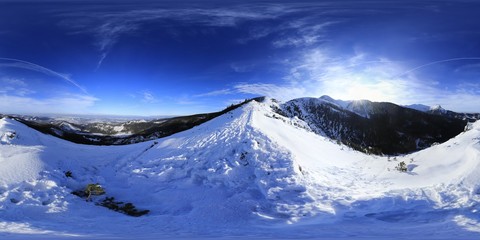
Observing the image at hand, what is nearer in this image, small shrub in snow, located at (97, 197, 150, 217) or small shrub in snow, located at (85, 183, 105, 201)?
small shrub in snow, located at (97, 197, 150, 217)

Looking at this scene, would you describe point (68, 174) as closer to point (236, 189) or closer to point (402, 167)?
point (236, 189)

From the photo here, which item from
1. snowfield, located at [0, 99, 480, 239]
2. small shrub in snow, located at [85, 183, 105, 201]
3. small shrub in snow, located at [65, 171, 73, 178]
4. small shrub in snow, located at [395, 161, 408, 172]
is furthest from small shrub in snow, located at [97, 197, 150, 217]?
small shrub in snow, located at [395, 161, 408, 172]

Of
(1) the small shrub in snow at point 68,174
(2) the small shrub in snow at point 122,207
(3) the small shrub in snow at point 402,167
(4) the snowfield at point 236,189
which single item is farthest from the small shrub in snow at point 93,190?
(3) the small shrub in snow at point 402,167

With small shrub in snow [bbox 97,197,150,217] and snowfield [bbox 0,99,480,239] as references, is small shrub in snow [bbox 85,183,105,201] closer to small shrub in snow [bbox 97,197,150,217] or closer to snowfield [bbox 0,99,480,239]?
snowfield [bbox 0,99,480,239]

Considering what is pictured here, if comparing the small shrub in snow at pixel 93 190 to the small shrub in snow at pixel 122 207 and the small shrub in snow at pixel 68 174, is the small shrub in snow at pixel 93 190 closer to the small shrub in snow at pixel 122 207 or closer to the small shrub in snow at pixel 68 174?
the small shrub in snow at pixel 122 207

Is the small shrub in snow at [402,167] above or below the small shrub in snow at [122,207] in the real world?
above

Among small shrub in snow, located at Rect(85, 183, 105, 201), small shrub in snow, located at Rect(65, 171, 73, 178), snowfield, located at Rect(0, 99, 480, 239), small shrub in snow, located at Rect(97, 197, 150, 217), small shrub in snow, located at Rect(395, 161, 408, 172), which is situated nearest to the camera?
snowfield, located at Rect(0, 99, 480, 239)

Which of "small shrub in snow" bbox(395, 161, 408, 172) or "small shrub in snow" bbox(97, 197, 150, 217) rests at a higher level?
"small shrub in snow" bbox(395, 161, 408, 172)

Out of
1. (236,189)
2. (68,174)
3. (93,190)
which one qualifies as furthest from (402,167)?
(68,174)
